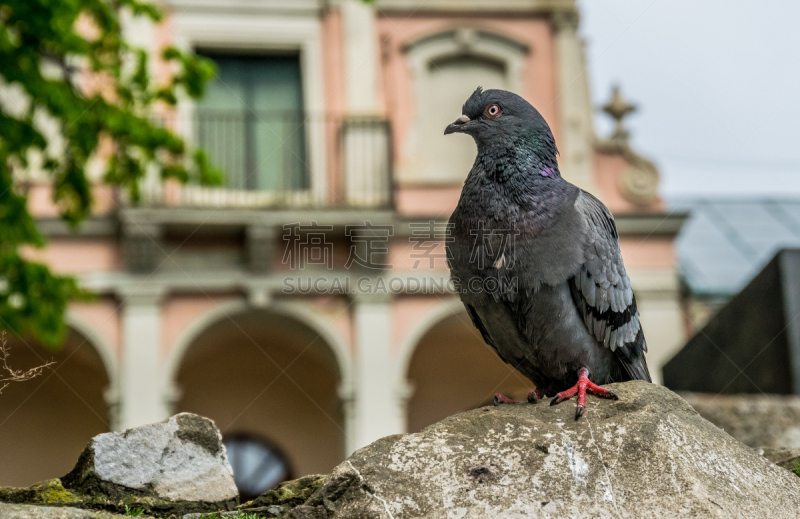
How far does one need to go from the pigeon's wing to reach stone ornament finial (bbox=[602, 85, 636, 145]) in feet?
33.8

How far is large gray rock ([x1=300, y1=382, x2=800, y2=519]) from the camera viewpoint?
3.06 metres

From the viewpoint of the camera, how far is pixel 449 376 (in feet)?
48.1

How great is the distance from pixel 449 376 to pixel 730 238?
5790 millimetres

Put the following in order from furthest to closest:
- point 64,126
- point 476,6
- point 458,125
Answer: point 476,6 → point 64,126 → point 458,125

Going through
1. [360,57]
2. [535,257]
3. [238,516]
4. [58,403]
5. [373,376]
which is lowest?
[58,403]

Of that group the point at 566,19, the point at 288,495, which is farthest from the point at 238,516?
the point at 566,19

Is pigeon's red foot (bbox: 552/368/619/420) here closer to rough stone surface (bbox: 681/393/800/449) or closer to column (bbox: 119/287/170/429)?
rough stone surface (bbox: 681/393/800/449)

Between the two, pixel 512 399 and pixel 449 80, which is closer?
pixel 512 399

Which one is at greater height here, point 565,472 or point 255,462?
point 565,472

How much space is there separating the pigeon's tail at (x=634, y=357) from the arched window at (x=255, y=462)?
10460 mm

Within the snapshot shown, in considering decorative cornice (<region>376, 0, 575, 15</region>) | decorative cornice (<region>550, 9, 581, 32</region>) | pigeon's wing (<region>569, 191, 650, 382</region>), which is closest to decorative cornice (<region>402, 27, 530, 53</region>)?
decorative cornice (<region>376, 0, 575, 15</region>)

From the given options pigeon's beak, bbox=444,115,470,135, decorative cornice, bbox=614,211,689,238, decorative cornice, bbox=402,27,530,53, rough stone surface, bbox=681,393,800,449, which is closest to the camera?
pigeon's beak, bbox=444,115,470,135

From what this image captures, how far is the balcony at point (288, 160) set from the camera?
12852mm

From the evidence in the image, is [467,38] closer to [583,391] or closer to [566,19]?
[566,19]
